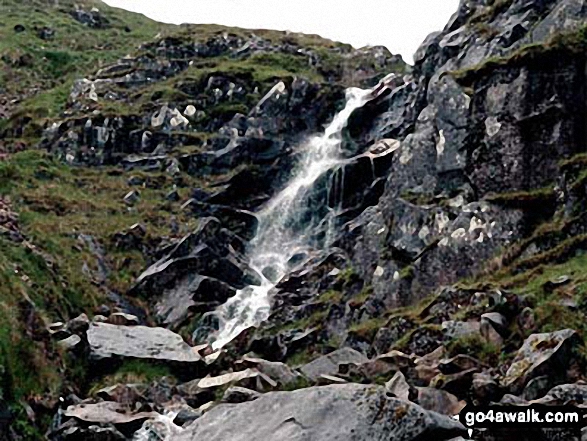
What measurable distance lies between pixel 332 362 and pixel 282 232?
2905 centimetres

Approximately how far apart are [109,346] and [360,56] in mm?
65491

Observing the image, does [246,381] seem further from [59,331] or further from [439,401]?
[59,331]

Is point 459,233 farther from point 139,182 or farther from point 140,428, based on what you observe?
point 139,182

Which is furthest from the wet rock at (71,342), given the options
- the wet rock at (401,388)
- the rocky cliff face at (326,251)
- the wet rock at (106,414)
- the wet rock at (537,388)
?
the wet rock at (537,388)

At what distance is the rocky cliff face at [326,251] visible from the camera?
72.7 feet

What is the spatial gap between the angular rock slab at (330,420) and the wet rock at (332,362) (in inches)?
455

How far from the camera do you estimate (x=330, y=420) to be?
48.5 ft

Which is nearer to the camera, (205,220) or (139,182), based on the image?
(205,220)

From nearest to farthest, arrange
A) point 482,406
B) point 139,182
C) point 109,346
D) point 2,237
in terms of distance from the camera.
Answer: point 482,406
point 109,346
point 2,237
point 139,182

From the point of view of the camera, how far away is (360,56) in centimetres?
9425

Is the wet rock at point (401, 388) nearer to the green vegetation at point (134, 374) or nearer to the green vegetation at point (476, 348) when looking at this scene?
the green vegetation at point (476, 348)

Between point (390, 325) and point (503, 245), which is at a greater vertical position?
point (503, 245)

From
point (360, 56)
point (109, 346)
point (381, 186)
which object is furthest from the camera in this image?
point (360, 56)

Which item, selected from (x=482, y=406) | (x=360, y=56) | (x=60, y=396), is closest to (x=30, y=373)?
(x=60, y=396)
